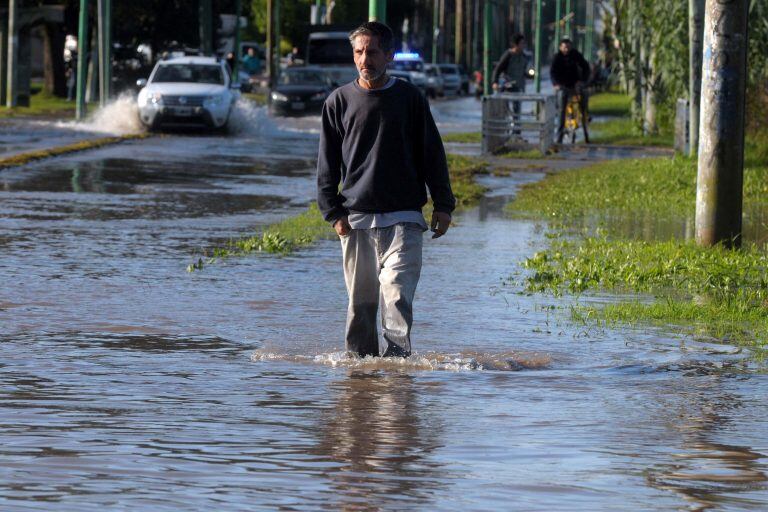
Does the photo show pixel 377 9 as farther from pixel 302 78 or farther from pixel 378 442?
pixel 302 78

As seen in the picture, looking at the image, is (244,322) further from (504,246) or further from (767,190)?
(767,190)

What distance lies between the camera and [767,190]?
800 inches

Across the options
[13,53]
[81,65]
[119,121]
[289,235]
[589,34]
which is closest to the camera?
[289,235]

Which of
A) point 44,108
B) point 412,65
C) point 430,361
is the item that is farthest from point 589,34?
point 430,361

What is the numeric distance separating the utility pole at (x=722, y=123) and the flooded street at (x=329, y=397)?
1.60 meters

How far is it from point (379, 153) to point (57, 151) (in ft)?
63.8

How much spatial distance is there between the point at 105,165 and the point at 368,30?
1702 centimetres

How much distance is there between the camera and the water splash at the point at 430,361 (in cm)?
892

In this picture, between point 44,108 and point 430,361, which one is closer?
point 430,361

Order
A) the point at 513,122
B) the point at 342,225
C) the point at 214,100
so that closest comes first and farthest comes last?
the point at 342,225, the point at 513,122, the point at 214,100

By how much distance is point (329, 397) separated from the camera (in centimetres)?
808

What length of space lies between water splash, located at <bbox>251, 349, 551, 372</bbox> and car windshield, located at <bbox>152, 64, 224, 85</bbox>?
90.3 ft

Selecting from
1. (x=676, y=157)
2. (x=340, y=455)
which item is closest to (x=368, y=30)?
(x=340, y=455)

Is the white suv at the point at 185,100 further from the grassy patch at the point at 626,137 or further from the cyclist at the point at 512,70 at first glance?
the grassy patch at the point at 626,137
